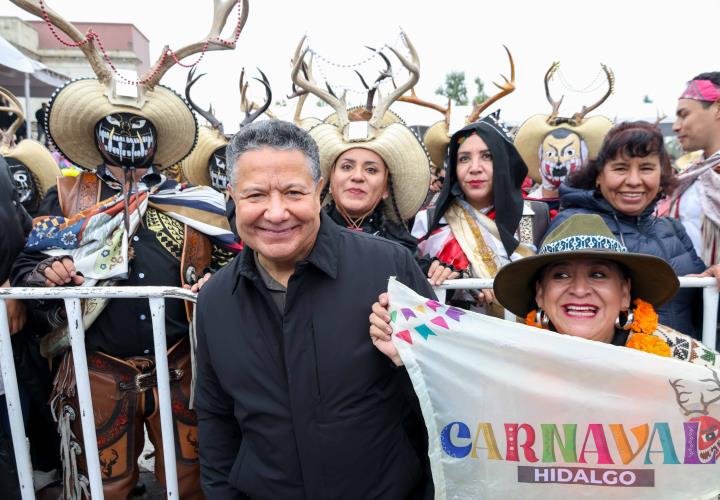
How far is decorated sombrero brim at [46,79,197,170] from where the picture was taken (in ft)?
9.05

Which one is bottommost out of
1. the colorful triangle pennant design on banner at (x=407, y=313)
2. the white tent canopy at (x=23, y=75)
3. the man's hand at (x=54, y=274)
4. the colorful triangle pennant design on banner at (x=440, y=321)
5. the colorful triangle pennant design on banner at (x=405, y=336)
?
the colorful triangle pennant design on banner at (x=405, y=336)

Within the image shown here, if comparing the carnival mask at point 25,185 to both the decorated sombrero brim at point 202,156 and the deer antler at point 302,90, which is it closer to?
the decorated sombrero brim at point 202,156

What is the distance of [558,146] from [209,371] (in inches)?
176

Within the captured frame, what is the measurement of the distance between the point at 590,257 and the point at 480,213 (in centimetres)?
117

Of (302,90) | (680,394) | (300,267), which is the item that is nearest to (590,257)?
(680,394)

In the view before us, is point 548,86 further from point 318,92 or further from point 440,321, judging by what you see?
point 440,321

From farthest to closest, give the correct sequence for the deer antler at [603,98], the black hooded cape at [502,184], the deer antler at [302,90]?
the deer antler at [603,98] < the deer antler at [302,90] < the black hooded cape at [502,184]

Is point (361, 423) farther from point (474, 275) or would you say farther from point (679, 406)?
point (474, 275)

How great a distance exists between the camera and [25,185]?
16.6 feet

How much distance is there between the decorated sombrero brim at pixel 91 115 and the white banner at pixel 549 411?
6.52ft

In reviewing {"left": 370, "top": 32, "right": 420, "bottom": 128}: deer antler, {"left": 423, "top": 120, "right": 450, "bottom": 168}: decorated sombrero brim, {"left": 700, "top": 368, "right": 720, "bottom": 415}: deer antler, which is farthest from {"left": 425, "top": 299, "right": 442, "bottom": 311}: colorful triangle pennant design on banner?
{"left": 423, "top": 120, "right": 450, "bottom": 168}: decorated sombrero brim

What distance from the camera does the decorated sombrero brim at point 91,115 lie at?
2.76 metres

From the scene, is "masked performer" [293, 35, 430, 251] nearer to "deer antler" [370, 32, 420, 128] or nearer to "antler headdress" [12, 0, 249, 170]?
"deer antler" [370, 32, 420, 128]

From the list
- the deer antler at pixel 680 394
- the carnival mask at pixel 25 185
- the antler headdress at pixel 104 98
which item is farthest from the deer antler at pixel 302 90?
the deer antler at pixel 680 394
